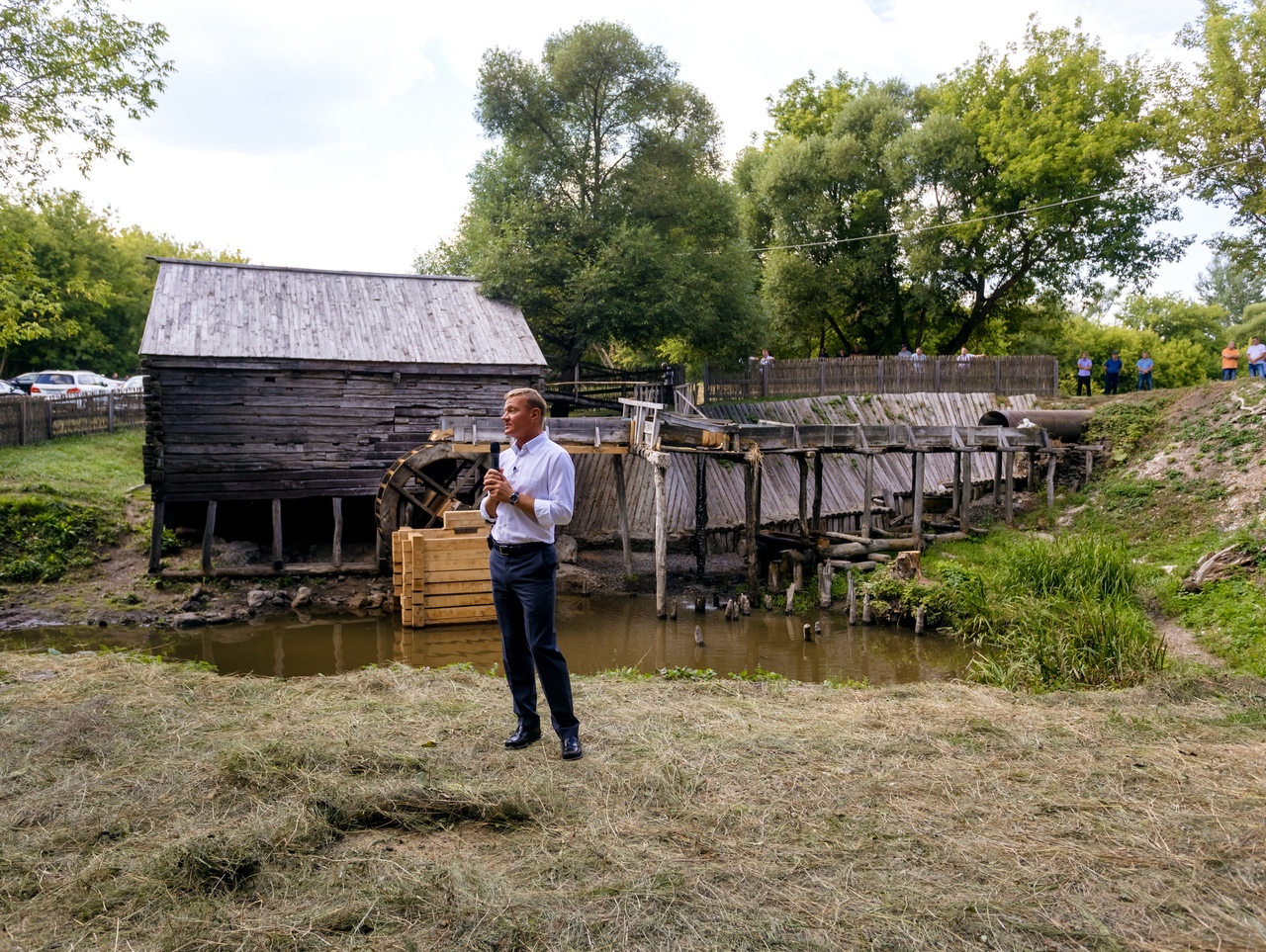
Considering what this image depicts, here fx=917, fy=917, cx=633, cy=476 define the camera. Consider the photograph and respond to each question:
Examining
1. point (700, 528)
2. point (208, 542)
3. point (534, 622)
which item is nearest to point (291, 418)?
point (208, 542)

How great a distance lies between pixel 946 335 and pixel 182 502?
25696 millimetres

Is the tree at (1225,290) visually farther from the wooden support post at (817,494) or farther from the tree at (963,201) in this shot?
the wooden support post at (817,494)

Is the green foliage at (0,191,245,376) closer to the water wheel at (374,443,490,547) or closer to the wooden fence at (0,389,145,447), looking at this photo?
the wooden fence at (0,389,145,447)

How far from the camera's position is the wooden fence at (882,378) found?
25.4m

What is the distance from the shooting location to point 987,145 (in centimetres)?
2823

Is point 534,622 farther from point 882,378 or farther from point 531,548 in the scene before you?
point 882,378

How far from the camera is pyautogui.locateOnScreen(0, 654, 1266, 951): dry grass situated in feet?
10.2

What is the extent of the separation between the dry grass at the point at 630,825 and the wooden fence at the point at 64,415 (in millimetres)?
17786

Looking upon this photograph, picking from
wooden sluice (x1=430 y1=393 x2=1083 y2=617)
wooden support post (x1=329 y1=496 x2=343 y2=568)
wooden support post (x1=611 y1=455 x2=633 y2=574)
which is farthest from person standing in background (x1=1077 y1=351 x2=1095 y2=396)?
wooden support post (x1=329 y1=496 x2=343 y2=568)

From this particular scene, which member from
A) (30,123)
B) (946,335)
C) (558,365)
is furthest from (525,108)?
(946,335)

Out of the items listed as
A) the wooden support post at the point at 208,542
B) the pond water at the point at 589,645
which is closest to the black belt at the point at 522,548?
the pond water at the point at 589,645

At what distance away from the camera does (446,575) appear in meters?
13.5

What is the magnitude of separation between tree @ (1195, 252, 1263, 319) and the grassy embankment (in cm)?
7651

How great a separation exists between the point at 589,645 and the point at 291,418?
7295mm
